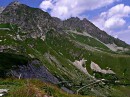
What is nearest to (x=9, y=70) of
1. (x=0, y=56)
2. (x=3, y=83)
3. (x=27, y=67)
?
(x=27, y=67)

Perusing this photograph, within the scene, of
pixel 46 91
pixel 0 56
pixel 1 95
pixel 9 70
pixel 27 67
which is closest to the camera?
pixel 1 95

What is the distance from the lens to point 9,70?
14975cm

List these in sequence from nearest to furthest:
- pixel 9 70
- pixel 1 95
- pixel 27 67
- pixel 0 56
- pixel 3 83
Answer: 1. pixel 1 95
2. pixel 3 83
3. pixel 9 70
4. pixel 27 67
5. pixel 0 56

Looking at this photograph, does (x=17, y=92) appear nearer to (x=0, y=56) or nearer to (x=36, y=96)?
(x=36, y=96)

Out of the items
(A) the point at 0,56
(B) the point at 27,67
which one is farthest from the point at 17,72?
(A) the point at 0,56

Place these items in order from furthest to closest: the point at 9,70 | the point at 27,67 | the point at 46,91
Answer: the point at 27,67, the point at 9,70, the point at 46,91

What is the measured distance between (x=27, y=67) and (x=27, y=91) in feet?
504

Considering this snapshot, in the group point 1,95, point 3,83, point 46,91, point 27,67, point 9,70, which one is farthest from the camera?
point 27,67

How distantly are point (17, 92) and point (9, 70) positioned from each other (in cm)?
12806

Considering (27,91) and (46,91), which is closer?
(27,91)

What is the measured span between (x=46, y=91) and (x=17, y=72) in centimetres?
13043

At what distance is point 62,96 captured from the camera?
86.7 feet

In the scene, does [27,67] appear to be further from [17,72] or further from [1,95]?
[1,95]

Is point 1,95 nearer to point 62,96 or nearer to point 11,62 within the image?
point 62,96
